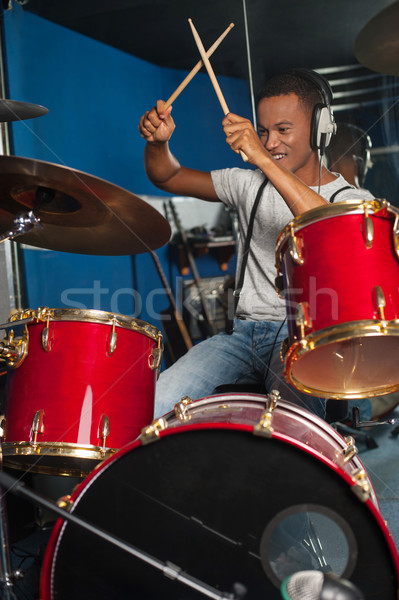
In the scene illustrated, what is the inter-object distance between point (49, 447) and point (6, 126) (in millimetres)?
2441

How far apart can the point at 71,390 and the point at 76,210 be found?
0.51 m

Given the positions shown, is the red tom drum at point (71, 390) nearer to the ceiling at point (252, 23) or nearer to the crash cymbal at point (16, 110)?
the crash cymbal at point (16, 110)

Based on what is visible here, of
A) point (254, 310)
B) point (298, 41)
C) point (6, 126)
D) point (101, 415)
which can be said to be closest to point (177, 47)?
point (298, 41)

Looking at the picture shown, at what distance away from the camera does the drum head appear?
0.94 meters

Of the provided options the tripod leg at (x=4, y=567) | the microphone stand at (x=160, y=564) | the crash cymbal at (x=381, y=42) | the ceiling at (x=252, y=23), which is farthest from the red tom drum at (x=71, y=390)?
the ceiling at (x=252, y=23)

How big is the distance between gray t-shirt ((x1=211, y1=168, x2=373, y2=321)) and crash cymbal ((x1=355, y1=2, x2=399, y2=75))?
402 mm

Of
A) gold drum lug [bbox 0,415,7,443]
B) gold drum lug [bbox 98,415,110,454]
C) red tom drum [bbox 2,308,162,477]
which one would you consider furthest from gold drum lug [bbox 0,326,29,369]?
gold drum lug [bbox 98,415,110,454]

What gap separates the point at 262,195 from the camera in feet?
6.13

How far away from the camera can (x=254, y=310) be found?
1789mm

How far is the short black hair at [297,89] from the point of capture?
6.36 ft

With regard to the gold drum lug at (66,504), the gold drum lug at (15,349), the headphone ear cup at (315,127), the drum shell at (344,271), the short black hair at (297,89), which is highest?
the short black hair at (297,89)

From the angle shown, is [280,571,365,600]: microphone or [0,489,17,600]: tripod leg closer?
[280,571,365,600]: microphone

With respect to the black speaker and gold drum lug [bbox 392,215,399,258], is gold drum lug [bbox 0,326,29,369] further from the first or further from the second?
the black speaker

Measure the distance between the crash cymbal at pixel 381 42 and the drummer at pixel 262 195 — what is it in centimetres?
19
